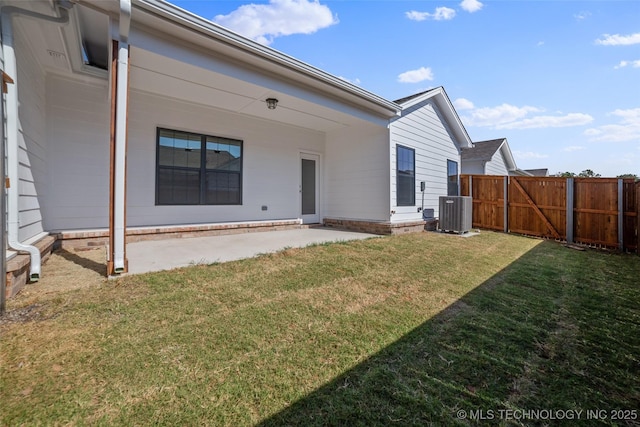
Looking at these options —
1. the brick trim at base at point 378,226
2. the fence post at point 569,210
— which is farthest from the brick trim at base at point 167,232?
the fence post at point 569,210

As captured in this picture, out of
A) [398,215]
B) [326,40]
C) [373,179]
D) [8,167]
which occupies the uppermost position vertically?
[326,40]

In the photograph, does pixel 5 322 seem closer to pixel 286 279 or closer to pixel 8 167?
pixel 8 167

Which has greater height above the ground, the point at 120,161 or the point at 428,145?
the point at 428,145

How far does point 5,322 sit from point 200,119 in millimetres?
5048

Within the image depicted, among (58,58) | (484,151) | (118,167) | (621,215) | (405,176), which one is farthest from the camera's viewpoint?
(484,151)

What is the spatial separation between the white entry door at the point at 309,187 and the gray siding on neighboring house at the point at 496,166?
11.1m

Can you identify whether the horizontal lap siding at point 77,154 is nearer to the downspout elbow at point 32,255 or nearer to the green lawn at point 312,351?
A: the downspout elbow at point 32,255

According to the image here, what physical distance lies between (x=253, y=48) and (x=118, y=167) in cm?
265

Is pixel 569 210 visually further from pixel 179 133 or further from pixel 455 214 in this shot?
pixel 179 133

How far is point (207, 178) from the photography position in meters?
6.39

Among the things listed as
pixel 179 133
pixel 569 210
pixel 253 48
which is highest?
pixel 253 48

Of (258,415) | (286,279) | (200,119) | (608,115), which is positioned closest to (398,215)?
(286,279)

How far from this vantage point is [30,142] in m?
3.65

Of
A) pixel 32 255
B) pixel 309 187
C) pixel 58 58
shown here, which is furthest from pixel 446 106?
pixel 32 255
